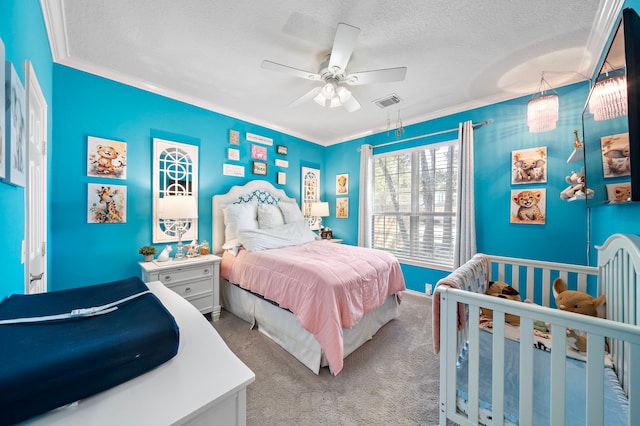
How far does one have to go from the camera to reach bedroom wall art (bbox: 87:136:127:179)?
2.27 metres

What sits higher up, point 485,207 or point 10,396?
point 485,207

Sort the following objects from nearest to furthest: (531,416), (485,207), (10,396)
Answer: (10,396) < (531,416) < (485,207)

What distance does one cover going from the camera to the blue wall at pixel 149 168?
2.12 meters

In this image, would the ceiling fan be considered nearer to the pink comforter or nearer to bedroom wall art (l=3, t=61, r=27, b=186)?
bedroom wall art (l=3, t=61, r=27, b=186)

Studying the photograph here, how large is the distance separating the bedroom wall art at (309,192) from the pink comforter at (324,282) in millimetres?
1666

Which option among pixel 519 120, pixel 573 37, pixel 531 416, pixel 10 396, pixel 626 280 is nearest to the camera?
pixel 10 396

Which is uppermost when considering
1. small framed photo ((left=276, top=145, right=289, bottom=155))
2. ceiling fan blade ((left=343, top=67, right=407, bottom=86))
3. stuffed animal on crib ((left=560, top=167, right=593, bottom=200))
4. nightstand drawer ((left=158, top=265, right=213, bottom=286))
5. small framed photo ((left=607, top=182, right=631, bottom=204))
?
ceiling fan blade ((left=343, top=67, right=407, bottom=86))

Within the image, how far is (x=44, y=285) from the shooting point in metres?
1.84

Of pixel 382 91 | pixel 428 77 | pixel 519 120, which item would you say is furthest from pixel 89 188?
pixel 519 120

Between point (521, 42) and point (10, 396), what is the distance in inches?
125

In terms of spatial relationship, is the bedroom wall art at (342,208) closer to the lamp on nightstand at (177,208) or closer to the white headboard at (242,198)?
the white headboard at (242,198)

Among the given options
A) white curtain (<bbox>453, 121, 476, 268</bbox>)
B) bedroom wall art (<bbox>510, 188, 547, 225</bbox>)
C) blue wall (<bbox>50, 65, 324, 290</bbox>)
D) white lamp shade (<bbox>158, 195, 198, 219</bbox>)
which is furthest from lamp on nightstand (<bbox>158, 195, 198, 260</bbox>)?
bedroom wall art (<bbox>510, 188, 547, 225</bbox>)

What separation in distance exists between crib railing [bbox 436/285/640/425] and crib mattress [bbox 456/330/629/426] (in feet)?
0.21

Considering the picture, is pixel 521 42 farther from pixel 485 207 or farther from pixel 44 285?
pixel 44 285
